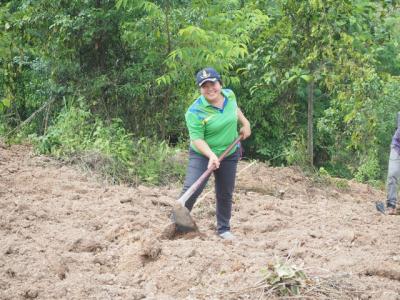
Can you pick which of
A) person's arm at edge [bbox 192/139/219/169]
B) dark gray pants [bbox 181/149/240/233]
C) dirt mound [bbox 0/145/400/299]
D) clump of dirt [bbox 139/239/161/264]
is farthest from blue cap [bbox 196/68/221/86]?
clump of dirt [bbox 139/239/161/264]

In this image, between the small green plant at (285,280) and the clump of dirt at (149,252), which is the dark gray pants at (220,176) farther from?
the small green plant at (285,280)

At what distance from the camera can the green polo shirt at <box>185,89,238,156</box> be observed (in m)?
5.73

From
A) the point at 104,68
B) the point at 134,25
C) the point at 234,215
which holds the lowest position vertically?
the point at 234,215

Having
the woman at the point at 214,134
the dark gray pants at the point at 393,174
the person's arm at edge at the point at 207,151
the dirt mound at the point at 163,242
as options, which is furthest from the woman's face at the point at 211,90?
the dark gray pants at the point at 393,174

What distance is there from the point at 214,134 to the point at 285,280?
80.0 inches

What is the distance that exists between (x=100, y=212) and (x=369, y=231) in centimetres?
274

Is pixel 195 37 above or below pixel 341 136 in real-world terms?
above

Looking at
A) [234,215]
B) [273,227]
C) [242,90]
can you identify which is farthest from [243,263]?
[242,90]

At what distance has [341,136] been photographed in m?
10.8

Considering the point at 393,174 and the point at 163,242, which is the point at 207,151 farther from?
the point at 393,174

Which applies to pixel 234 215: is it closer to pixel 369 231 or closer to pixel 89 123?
pixel 369 231

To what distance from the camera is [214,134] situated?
5852 millimetres

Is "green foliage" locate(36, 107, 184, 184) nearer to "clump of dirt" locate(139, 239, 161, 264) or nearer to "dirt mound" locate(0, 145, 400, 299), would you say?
"dirt mound" locate(0, 145, 400, 299)

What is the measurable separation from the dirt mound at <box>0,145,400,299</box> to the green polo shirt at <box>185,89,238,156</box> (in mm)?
866
